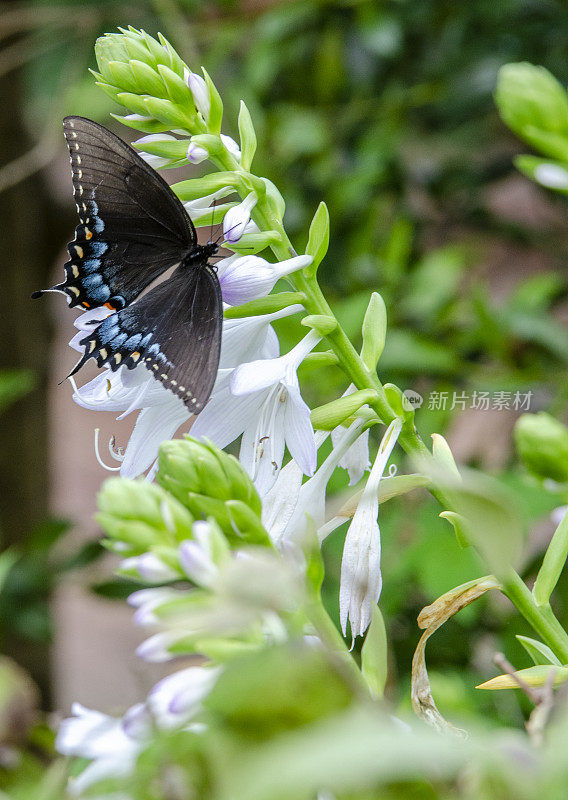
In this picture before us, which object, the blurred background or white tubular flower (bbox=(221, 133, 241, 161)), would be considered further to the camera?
the blurred background

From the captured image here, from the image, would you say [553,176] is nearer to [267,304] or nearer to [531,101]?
[531,101]

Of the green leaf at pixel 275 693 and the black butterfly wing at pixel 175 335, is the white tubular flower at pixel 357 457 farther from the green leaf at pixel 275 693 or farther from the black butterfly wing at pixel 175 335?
the green leaf at pixel 275 693

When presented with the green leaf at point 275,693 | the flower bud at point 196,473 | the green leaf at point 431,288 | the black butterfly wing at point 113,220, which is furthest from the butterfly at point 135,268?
the green leaf at point 431,288

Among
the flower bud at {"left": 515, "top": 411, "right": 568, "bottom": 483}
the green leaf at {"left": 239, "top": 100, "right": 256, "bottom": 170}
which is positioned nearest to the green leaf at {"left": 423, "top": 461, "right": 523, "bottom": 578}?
the flower bud at {"left": 515, "top": 411, "right": 568, "bottom": 483}

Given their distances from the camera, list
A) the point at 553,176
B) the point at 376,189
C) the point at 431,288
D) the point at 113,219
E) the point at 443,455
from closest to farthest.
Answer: the point at 553,176 < the point at 443,455 < the point at 113,219 < the point at 431,288 < the point at 376,189

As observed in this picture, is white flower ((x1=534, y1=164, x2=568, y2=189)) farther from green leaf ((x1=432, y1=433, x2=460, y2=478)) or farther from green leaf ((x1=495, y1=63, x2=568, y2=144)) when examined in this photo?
green leaf ((x1=432, y1=433, x2=460, y2=478))

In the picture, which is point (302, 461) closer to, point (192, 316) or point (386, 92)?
point (192, 316)

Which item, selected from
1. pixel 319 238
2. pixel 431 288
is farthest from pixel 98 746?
pixel 431 288
